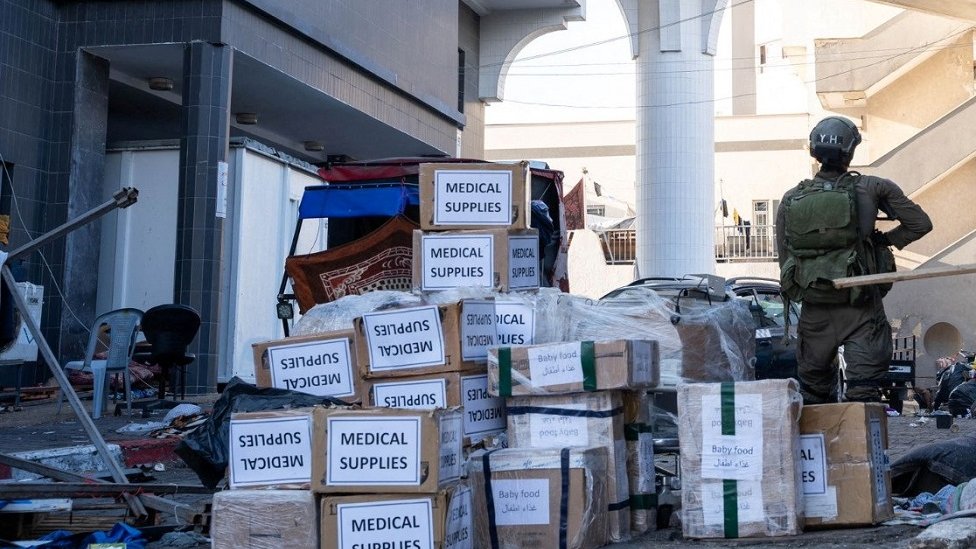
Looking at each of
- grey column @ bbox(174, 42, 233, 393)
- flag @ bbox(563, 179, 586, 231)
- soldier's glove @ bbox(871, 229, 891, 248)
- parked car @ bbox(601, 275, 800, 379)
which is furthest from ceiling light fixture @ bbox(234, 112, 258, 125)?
soldier's glove @ bbox(871, 229, 891, 248)

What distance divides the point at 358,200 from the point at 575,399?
455 centimetres

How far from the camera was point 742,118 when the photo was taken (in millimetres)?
43656

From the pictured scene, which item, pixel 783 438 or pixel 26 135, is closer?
pixel 783 438

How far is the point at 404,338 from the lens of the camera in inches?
270

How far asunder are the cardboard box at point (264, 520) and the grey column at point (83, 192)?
33.0ft

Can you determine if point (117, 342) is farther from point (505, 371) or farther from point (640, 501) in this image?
point (640, 501)

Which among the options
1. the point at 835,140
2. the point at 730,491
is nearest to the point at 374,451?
the point at 730,491

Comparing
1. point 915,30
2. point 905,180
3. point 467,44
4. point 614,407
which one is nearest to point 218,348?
point 614,407

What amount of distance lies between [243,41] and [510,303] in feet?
29.3

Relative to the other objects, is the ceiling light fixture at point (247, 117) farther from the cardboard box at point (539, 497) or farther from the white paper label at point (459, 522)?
the white paper label at point (459, 522)

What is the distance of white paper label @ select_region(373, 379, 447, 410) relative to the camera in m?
6.78

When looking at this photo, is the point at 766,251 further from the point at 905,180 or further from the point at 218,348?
the point at 218,348

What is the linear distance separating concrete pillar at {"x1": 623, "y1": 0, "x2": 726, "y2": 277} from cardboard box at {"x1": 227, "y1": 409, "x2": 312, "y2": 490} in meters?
19.4

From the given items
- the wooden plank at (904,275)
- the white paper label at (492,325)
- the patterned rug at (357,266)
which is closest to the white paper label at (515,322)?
the white paper label at (492,325)
